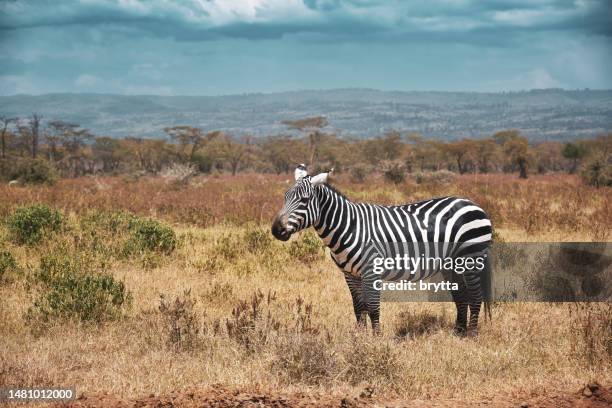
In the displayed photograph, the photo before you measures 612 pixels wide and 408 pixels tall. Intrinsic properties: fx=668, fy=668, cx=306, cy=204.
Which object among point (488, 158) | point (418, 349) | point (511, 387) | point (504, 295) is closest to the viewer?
point (511, 387)

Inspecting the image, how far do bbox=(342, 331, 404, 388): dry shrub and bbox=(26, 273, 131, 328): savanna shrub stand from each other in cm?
306

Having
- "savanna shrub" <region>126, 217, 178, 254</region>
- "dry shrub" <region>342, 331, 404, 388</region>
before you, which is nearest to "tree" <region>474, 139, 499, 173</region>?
"savanna shrub" <region>126, 217, 178, 254</region>

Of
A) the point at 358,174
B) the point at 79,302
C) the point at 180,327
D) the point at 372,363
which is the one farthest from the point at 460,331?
the point at 358,174

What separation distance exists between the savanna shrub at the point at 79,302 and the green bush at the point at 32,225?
406 cm

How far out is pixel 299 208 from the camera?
636 cm

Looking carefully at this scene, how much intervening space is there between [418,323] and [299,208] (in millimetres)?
2252

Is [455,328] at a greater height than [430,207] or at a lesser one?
lesser

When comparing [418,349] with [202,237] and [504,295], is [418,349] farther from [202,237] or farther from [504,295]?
[202,237]

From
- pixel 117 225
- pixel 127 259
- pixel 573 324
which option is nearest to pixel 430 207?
pixel 573 324

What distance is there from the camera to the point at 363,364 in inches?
228

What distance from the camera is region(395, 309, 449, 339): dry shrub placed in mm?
7377

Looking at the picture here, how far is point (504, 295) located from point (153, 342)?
185 inches

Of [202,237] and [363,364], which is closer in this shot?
[363,364]

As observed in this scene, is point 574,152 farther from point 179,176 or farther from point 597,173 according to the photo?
point 179,176
